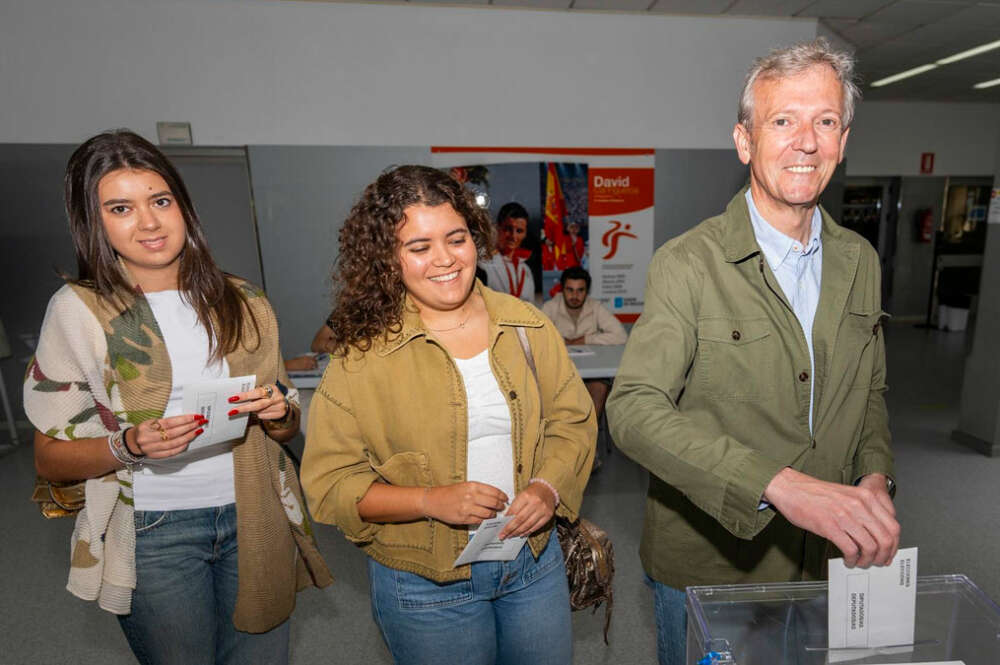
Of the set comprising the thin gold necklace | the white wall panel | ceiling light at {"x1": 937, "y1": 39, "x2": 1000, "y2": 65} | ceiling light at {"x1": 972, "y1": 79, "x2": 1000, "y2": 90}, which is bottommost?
the thin gold necklace

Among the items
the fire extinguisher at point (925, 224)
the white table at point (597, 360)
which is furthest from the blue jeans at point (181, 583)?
the fire extinguisher at point (925, 224)

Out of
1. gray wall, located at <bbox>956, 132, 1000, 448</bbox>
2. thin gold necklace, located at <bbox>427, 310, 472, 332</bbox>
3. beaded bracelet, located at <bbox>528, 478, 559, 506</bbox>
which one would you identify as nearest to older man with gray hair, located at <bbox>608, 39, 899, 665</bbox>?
beaded bracelet, located at <bbox>528, 478, 559, 506</bbox>

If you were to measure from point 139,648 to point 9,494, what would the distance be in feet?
12.1

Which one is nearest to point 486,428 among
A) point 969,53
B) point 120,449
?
point 120,449

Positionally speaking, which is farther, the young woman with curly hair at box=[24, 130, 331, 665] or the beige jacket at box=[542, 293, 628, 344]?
the beige jacket at box=[542, 293, 628, 344]

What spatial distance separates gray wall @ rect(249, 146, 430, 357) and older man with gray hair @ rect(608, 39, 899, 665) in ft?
13.5

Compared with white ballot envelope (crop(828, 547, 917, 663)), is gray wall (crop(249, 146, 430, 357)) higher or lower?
higher

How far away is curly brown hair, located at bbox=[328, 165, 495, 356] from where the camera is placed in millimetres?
1199

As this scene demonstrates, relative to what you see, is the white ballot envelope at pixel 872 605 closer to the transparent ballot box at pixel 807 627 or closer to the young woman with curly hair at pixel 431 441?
the transparent ballot box at pixel 807 627

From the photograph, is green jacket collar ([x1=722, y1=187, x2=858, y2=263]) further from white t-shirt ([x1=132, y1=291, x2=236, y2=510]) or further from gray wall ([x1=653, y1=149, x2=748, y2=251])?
gray wall ([x1=653, y1=149, x2=748, y2=251])

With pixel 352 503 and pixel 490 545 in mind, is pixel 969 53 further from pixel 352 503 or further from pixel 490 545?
pixel 352 503

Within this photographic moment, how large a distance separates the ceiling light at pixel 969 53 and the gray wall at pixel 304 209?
607cm

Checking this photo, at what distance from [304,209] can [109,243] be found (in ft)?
12.5

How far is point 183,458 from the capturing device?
1.36 meters
